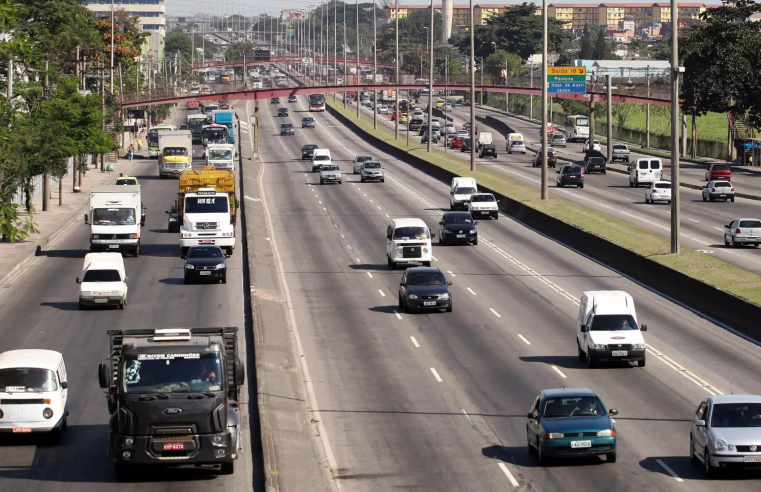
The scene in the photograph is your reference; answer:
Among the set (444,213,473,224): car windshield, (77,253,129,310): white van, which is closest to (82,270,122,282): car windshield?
(77,253,129,310): white van

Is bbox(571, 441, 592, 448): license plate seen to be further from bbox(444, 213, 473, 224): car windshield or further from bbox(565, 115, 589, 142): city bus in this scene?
bbox(565, 115, 589, 142): city bus

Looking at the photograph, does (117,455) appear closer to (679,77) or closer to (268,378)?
(268,378)

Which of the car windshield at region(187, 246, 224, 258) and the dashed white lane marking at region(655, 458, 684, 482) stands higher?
the car windshield at region(187, 246, 224, 258)

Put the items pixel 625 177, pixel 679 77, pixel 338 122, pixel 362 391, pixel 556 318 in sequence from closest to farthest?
pixel 362 391 < pixel 556 318 < pixel 679 77 < pixel 625 177 < pixel 338 122

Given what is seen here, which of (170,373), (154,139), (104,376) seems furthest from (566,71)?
(104,376)

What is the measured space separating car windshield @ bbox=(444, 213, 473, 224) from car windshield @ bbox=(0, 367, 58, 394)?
35.3 meters

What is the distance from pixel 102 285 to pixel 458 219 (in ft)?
69.4

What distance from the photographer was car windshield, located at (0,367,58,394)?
83.3ft

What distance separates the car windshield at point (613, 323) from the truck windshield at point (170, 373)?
1463 centimetres

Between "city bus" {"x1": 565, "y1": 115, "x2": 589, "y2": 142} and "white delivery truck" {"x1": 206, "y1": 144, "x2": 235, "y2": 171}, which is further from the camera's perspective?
"city bus" {"x1": 565, "y1": 115, "x2": 589, "y2": 142}

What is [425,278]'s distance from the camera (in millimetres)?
42500

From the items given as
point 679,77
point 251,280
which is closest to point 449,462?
point 251,280

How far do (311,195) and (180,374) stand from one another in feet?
206

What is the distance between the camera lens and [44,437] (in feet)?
84.9
